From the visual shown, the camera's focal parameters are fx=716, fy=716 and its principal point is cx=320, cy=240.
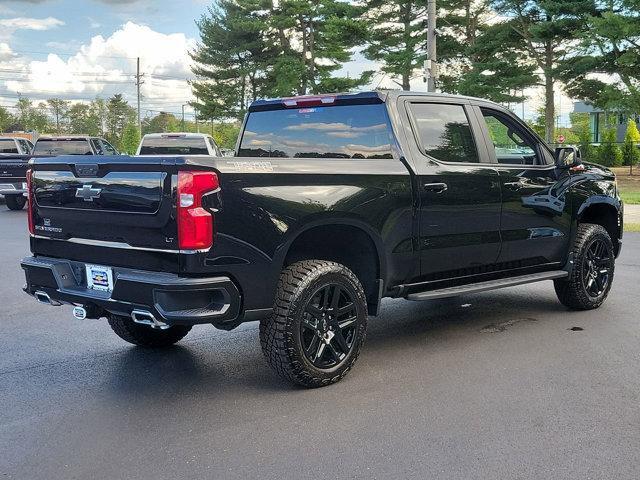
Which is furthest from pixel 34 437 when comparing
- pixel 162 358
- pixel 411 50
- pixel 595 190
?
pixel 411 50

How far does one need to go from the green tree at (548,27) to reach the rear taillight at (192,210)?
27.6 m

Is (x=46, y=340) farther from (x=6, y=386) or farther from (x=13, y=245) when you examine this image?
(x=13, y=245)

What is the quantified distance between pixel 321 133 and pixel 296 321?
5.84 ft

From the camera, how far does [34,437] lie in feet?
12.9

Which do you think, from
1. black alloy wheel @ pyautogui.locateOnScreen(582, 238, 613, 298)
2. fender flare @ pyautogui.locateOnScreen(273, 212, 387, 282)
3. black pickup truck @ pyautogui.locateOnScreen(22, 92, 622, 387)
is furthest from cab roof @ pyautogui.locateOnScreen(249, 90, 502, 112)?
black alloy wheel @ pyautogui.locateOnScreen(582, 238, 613, 298)

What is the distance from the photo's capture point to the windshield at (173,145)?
15273 mm

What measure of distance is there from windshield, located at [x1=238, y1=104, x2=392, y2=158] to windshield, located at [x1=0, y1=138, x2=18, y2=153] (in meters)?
18.2

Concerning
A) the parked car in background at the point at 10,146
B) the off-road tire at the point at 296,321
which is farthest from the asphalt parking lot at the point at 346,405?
the parked car in background at the point at 10,146

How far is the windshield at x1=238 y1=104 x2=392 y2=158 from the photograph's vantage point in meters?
5.34

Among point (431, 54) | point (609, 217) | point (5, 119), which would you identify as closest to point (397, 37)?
point (431, 54)

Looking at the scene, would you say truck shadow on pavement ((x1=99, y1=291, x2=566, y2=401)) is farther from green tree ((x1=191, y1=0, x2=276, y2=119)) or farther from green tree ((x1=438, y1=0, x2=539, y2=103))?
green tree ((x1=191, y1=0, x2=276, y2=119))

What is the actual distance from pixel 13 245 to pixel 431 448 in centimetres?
1058

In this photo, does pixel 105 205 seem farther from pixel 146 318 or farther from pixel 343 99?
pixel 343 99

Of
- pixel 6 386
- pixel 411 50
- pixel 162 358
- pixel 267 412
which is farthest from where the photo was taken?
pixel 411 50
